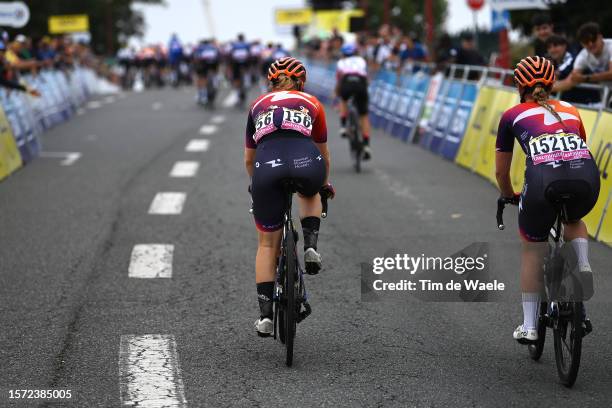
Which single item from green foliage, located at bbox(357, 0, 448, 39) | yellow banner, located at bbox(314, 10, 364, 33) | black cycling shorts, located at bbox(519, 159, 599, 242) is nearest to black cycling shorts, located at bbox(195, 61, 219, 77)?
black cycling shorts, located at bbox(519, 159, 599, 242)

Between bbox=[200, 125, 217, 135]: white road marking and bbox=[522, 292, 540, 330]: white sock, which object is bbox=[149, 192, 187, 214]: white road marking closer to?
bbox=[522, 292, 540, 330]: white sock

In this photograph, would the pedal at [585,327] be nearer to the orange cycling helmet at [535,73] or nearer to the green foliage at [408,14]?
the orange cycling helmet at [535,73]

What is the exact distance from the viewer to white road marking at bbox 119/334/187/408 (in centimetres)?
646

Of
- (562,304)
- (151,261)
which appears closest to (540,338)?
(562,304)

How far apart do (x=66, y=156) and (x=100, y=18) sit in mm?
93445

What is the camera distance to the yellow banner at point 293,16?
4437 inches

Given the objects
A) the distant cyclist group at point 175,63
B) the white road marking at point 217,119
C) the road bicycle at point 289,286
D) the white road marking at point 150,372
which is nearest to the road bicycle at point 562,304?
the road bicycle at point 289,286

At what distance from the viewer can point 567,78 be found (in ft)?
Answer: 45.1

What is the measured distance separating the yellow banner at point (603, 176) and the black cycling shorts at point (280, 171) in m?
4.67

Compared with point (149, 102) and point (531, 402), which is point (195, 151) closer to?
point (531, 402)

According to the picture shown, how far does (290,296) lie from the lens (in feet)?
23.1

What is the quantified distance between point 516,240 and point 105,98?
101ft

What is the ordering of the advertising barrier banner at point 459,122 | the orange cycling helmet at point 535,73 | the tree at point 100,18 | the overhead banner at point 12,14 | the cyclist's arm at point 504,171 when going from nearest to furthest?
1. the orange cycling helmet at point 535,73
2. the cyclist's arm at point 504,171
3. the advertising barrier banner at point 459,122
4. the overhead banner at point 12,14
5. the tree at point 100,18

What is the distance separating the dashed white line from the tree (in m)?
48.5
